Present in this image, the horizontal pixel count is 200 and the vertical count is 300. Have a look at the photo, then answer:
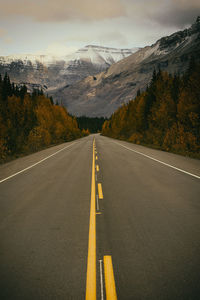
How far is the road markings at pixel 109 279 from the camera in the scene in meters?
2.75

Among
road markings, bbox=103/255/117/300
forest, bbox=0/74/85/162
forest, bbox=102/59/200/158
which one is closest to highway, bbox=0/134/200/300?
road markings, bbox=103/255/117/300

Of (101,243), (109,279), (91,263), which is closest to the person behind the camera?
(109,279)

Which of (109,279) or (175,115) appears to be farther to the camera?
(175,115)

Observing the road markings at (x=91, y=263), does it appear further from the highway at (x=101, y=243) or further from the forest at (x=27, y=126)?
the forest at (x=27, y=126)

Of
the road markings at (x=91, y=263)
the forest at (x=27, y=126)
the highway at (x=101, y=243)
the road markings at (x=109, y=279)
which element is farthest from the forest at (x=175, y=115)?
the forest at (x=27, y=126)

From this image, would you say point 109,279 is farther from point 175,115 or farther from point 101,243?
point 175,115

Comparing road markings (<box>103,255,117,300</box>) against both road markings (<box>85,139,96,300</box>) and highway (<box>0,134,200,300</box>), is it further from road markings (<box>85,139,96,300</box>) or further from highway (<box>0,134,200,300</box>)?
road markings (<box>85,139,96,300</box>)

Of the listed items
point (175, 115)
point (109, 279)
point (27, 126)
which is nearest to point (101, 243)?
point (109, 279)

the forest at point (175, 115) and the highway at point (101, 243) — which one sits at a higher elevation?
the forest at point (175, 115)

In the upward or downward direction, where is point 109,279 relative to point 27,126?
downward

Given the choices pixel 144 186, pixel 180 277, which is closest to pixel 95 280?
pixel 180 277

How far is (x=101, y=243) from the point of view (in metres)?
4.10

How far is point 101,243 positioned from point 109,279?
1.04m

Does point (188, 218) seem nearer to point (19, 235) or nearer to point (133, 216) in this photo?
point (133, 216)
